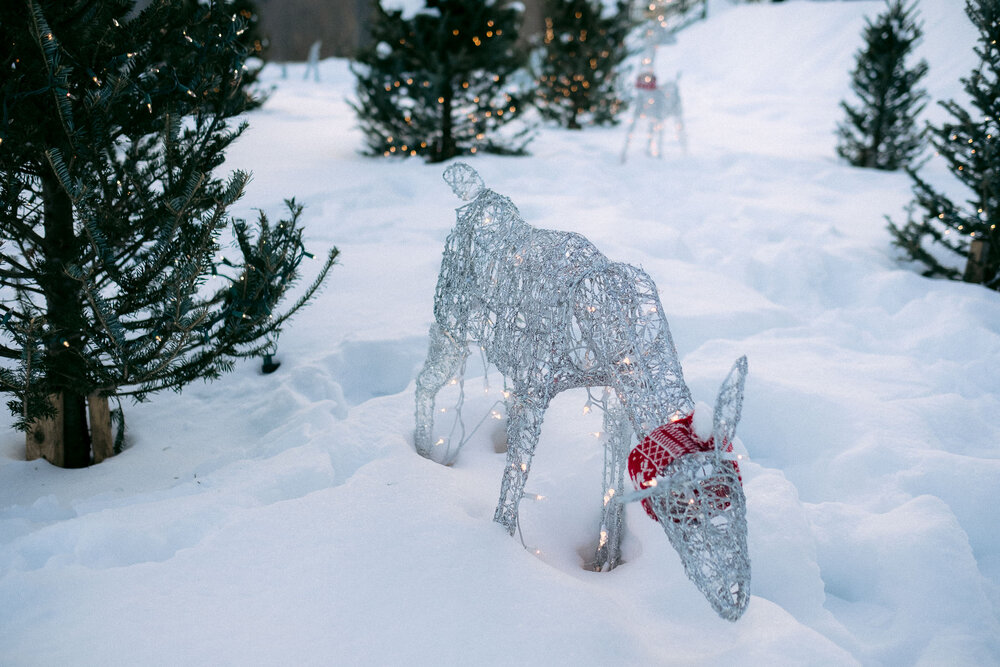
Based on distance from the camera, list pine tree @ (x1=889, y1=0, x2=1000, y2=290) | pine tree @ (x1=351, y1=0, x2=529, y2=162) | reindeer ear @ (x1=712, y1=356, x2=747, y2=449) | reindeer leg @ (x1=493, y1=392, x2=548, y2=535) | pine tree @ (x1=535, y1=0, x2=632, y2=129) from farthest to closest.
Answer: pine tree @ (x1=535, y1=0, x2=632, y2=129)
pine tree @ (x1=351, y1=0, x2=529, y2=162)
pine tree @ (x1=889, y1=0, x2=1000, y2=290)
reindeer leg @ (x1=493, y1=392, x2=548, y2=535)
reindeer ear @ (x1=712, y1=356, x2=747, y2=449)

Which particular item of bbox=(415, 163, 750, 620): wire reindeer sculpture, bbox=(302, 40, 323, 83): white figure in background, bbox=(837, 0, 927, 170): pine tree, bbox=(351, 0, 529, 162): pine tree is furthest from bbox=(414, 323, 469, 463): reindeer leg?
bbox=(302, 40, 323, 83): white figure in background

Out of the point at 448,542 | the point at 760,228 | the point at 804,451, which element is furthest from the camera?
the point at 760,228

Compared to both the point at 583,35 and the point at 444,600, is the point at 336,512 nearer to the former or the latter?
the point at 444,600

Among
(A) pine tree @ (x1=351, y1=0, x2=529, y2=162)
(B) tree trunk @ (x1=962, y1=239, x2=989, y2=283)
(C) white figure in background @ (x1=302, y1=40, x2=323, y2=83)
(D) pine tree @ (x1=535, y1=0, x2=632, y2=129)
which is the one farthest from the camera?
(C) white figure in background @ (x1=302, y1=40, x2=323, y2=83)

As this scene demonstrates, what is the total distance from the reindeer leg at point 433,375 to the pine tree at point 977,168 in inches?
155

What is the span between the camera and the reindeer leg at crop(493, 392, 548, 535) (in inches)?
86.6

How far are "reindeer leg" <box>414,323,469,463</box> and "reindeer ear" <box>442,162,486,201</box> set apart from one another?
0.59 meters

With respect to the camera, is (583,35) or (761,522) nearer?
(761,522)

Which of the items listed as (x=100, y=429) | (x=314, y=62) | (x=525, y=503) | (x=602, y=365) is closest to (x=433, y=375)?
(x=525, y=503)

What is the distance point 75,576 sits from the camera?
204 cm

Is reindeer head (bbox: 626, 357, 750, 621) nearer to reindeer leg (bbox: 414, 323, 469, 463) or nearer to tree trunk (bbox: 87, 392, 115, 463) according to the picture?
reindeer leg (bbox: 414, 323, 469, 463)

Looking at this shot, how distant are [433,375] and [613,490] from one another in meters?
0.94

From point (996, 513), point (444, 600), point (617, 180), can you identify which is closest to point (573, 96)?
point (617, 180)

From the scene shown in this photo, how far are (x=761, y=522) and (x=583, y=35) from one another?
9.95 m
